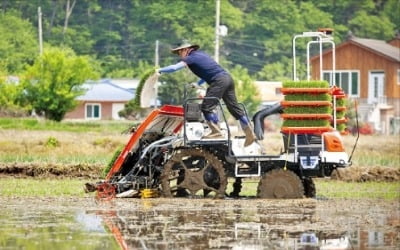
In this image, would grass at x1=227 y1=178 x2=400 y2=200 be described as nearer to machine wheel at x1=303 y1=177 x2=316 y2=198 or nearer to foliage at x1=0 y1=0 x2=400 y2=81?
machine wheel at x1=303 y1=177 x2=316 y2=198

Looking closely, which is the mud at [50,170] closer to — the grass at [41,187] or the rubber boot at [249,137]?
the grass at [41,187]

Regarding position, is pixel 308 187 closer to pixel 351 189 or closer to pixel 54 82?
pixel 351 189

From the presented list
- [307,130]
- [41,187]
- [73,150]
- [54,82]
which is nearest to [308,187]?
[307,130]

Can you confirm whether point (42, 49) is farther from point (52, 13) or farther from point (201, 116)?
point (201, 116)

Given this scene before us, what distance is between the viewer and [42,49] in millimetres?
64812

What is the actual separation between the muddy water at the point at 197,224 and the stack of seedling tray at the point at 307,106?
105 cm

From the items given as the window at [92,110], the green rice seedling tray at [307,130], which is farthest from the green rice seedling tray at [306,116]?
the window at [92,110]

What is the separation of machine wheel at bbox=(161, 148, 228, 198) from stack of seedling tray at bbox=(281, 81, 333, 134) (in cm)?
115

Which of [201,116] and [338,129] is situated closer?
[201,116]

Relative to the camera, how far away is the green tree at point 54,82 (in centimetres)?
5662

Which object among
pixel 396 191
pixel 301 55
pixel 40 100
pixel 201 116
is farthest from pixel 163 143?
pixel 301 55

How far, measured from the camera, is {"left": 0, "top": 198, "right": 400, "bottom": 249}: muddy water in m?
13.4

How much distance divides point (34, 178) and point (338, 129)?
6312mm

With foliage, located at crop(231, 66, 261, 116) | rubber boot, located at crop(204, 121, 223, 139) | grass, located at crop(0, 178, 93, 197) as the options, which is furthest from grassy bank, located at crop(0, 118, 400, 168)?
foliage, located at crop(231, 66, 261, 116)
